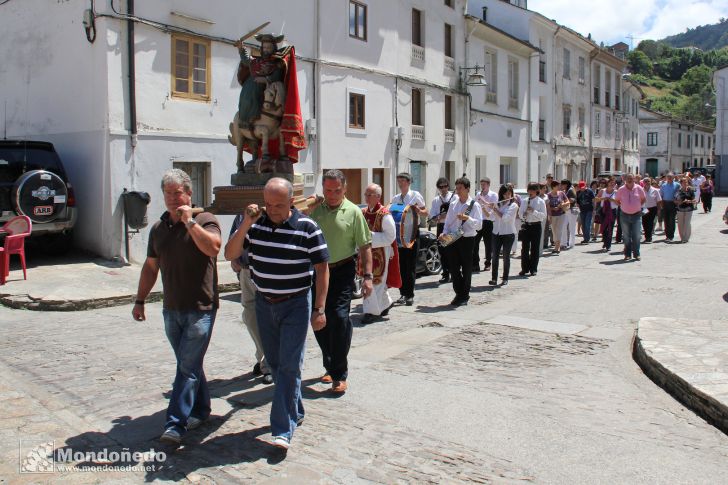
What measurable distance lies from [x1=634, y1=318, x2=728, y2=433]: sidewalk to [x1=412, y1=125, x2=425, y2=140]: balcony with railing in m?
14.7

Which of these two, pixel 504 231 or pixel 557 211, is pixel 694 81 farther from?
pixel 504 231

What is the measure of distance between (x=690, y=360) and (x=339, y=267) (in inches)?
131

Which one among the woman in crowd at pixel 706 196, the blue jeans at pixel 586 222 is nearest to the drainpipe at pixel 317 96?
the blue jeans at pixel 586 222

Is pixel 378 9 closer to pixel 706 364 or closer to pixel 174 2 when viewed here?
pixel 174 2

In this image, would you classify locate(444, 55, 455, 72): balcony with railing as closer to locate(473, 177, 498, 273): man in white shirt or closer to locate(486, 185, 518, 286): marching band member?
locate(473, 177, 498, 273): man in white shirt

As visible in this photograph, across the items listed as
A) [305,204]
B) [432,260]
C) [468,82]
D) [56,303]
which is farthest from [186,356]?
[468,82]

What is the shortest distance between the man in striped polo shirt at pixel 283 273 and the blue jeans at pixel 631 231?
37.1 ft

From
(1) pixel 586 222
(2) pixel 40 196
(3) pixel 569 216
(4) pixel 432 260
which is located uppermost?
(2) pixel 40 196

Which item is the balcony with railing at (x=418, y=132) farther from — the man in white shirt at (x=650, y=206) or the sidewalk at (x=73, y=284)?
the sidewalk at (x=73, y=284)

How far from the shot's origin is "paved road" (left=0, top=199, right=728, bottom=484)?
14.0ft

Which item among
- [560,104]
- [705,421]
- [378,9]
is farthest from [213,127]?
[560,104]

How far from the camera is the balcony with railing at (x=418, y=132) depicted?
21969 mm

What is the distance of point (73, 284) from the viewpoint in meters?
10.3

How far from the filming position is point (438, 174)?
23.5 m
